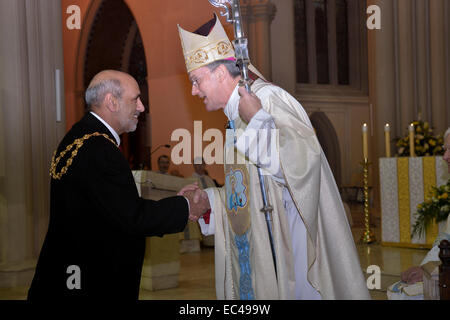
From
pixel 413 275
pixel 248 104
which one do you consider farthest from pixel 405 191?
pixel 248 104

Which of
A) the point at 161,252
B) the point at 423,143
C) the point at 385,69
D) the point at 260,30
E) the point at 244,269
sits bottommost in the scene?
the point at 161,252

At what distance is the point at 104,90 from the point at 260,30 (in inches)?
359

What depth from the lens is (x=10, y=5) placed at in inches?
242

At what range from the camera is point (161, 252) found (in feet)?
20.5

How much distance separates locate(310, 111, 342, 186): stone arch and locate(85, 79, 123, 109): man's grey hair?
1351 centimetres

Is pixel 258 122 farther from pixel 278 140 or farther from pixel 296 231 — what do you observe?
pixel 296 231

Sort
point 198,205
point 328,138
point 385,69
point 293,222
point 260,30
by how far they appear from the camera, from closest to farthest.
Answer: point 293,222
point 198,205
point 385,69
point 260,30
point 328,138

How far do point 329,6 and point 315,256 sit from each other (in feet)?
51.8

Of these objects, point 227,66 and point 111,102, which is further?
point 111,102

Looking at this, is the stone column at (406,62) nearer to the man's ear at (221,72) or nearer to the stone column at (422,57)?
the stone column at (422,57)

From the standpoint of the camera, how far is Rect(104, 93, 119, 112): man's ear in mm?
2960

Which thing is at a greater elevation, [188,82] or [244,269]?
[188,82]

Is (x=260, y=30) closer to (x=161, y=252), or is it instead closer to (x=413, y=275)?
(x=161, y=252)
